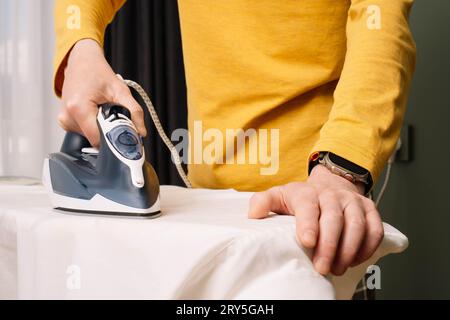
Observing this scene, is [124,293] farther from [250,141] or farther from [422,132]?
[422,132]

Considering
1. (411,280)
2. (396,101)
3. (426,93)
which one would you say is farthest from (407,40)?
(411,280)

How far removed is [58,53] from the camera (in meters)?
0.84

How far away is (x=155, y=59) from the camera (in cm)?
215

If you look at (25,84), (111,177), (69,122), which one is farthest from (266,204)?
(25,84)

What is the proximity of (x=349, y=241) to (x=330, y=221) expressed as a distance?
0.08 feet

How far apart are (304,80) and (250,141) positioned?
0.13 metres

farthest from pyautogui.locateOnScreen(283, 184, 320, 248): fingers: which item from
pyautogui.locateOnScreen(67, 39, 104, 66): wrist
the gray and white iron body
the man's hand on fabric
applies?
pyautogui.locateOnScreen(67, 39, 104, 66): wrist

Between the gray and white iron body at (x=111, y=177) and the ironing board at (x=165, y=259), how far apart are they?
3cm

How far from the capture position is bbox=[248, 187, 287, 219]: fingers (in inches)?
20.9

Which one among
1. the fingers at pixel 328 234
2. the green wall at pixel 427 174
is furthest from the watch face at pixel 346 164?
the green wall at pixel 427 174

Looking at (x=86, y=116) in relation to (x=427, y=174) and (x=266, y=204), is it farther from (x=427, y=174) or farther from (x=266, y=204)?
(x=427, y=174)

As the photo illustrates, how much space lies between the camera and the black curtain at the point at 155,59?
83.7 inches

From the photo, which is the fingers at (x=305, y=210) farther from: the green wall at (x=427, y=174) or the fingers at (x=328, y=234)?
the green wall at (x=427, y=174)
